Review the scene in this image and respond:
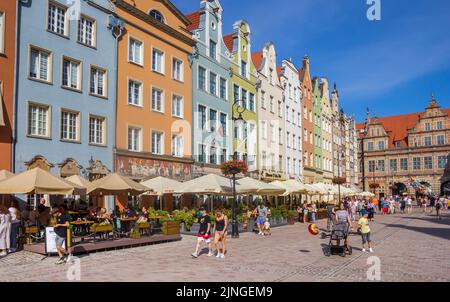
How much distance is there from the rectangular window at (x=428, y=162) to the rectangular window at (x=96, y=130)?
2929 inches

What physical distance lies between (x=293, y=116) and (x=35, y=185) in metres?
41.0

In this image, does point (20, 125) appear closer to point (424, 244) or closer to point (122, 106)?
point (122, 106)

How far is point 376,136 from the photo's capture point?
9281 cm

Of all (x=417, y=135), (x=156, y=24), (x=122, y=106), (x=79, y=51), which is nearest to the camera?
(x=79, y=51)

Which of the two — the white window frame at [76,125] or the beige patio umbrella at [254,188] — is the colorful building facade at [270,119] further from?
the white window frame at [76,125]

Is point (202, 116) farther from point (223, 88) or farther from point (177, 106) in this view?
point (223, 88)

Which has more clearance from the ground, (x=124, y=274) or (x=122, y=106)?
(x=122, y=106)

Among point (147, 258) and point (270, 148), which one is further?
point (270, 148)

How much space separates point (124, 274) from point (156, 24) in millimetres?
21867

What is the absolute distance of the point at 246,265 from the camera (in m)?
13.5

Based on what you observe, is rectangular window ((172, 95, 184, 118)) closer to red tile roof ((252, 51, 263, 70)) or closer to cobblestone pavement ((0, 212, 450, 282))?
cobblestone pavement ((0, 212, 450, 282))

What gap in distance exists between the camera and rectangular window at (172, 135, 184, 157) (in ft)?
104

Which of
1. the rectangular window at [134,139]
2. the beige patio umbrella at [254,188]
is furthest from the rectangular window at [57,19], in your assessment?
the beige patio umbrella at [254,188]
